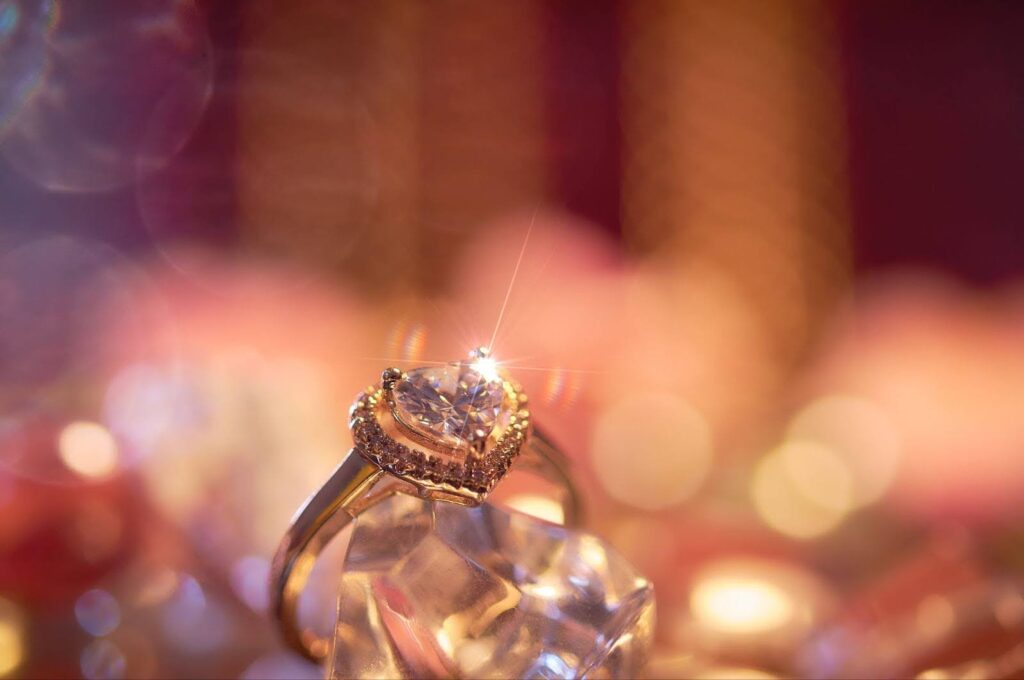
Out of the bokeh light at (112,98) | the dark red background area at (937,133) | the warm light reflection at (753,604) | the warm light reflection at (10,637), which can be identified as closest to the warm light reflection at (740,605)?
the warm light reflection at (753,604)

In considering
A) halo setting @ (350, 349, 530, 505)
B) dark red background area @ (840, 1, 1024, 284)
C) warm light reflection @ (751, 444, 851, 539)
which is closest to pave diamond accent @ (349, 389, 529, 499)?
halo setting @ (350, 349, 530, 505)

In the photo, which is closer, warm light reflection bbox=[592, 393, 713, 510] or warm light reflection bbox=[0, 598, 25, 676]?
warm light reflection bbox=[0, 598, 25, 676]

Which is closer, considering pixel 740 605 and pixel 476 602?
pixel 476 602

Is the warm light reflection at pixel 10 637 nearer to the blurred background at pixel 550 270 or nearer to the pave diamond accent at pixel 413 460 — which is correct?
the blurred background at pixel 550 270

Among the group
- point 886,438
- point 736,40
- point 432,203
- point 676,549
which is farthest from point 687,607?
point 736,40

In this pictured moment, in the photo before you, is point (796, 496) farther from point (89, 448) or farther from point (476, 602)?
point (89, 448)

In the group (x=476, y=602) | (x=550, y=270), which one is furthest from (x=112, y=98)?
(x=476, y=602)

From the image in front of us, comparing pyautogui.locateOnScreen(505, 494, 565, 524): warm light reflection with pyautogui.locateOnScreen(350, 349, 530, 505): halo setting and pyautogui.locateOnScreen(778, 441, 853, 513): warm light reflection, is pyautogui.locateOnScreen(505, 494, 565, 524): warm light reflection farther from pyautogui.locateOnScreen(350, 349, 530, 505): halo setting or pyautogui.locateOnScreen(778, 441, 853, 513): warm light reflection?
pyautogui.locateOnScreen(778, 441, 853, 513): warm light reflection
